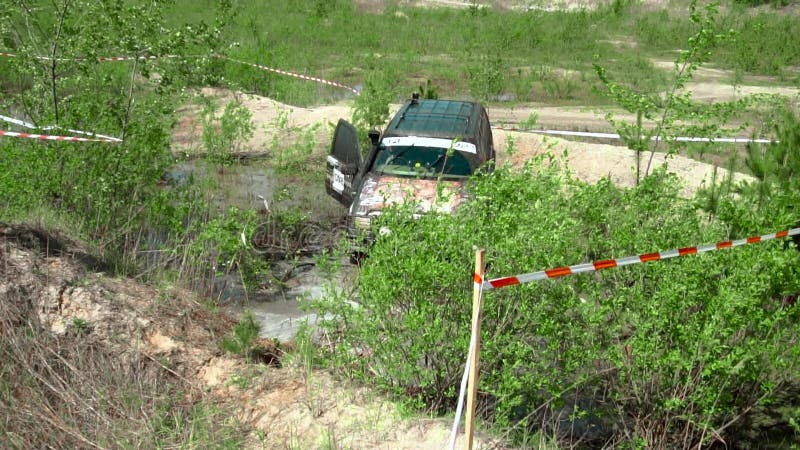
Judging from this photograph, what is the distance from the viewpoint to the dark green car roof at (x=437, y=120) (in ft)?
33.3

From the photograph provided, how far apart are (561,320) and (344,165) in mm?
4487

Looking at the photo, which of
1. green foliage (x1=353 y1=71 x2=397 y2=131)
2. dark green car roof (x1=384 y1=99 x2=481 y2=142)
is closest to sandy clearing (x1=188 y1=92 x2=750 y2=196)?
green foliage (x1=353 y1=71 x2=397 y2=131)

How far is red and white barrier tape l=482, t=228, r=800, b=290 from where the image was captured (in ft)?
15.9

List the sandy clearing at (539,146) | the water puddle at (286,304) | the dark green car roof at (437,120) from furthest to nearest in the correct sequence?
1. the sandy clearing at (539,146)
2. the dark green car roof at (437,120)
3. the water puddle at (286,304)

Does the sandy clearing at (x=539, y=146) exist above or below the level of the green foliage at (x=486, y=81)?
below

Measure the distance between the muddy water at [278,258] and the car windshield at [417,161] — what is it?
1.22 meters

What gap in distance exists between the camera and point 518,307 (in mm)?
5543

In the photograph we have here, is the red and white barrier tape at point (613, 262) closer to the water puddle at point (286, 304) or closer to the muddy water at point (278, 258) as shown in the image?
the muddy water at point (278, 258)

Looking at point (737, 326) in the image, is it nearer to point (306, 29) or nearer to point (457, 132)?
point (457, 132)

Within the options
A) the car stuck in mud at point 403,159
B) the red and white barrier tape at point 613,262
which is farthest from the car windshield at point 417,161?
the red and white barrier tape at point 613,262

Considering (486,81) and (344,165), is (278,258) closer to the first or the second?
(344,165)

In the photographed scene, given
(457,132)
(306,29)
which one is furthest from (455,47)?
(457,132)

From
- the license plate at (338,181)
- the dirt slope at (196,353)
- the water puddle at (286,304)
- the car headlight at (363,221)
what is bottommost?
the water puddle at (286,304)

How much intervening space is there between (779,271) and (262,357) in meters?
3.78
